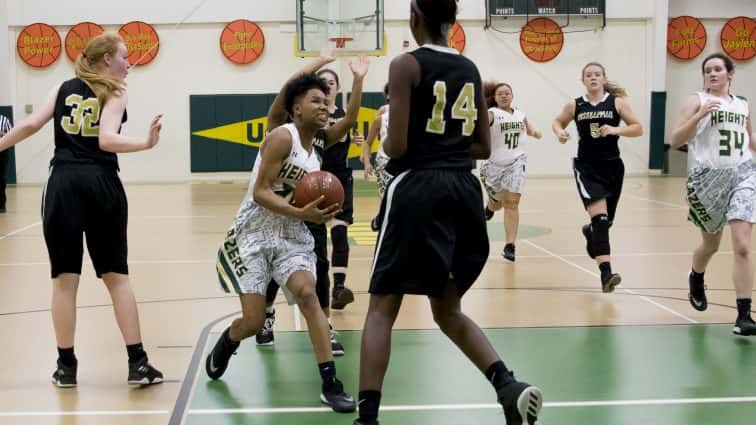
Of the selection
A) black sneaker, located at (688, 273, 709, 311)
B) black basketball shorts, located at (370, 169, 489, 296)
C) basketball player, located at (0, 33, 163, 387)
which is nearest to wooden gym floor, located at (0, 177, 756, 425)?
black sneaker, located at (688, 273, 709, 311)

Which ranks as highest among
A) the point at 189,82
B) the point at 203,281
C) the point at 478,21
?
the point at 478,21

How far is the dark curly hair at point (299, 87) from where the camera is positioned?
4691 mm

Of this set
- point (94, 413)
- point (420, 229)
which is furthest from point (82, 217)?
point (420, 229)

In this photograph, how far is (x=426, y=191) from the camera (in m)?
3.69

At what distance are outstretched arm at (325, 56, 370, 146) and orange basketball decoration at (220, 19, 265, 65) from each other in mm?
15070

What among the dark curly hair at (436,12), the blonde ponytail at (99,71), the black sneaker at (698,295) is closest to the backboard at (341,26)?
the black sneaker at (698,295)

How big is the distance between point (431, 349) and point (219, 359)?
4.56 feet

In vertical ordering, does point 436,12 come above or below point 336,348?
above

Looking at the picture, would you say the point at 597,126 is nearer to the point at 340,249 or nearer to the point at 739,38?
the point at 340,249

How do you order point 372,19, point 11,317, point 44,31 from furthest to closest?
1. point 44,31
2. point 372,19
3. point 11,317

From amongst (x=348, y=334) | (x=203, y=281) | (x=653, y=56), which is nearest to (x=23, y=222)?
(x=203, y=281)

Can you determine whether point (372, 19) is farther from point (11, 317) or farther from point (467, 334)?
point (467, 334)

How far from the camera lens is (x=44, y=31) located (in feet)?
64.6

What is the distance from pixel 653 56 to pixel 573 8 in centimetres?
210
